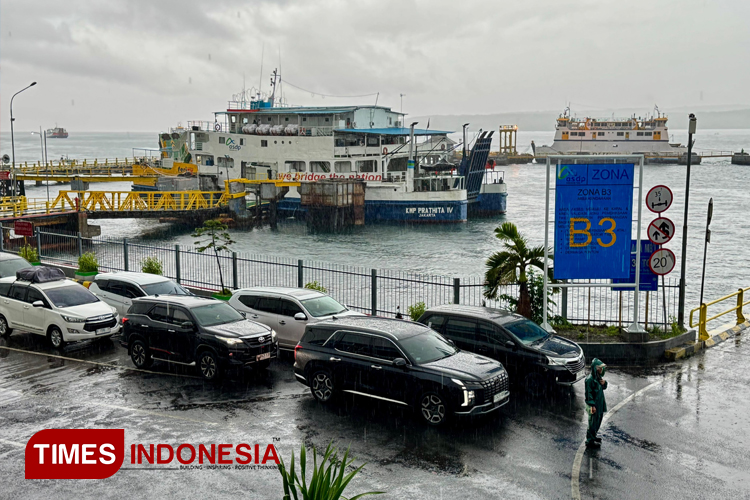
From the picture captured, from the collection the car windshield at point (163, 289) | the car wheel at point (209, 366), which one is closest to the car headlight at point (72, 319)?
the car windshield at point (163, 289)

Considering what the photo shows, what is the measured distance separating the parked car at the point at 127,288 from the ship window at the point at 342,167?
148 feet

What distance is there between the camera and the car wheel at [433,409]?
36.2 feet

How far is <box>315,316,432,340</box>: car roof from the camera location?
12039mm

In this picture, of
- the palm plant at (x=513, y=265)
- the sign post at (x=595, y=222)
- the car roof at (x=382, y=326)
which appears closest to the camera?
the car roof at (x=382, y=326)

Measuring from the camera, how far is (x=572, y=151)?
504ft

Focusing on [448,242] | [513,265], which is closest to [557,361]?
[513,265]

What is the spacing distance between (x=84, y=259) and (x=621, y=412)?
17812 millimetres

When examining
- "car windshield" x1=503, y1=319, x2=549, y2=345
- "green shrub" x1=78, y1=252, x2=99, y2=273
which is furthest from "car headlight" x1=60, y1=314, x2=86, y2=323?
"car windshield" x1=503, y1=319, x2=549, y2=345

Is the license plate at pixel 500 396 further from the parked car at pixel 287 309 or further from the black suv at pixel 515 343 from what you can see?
the parked car at pixel 287 309

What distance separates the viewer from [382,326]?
40.5 ft

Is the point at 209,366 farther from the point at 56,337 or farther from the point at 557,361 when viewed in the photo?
the point at 557,361

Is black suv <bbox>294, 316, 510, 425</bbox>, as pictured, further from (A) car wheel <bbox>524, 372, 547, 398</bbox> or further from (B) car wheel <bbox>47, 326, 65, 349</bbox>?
(B) car wheel <bbox>47, 326, 65, 349</bbox>

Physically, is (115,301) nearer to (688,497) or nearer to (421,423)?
(421,423)

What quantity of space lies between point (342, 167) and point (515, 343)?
5090 cm
